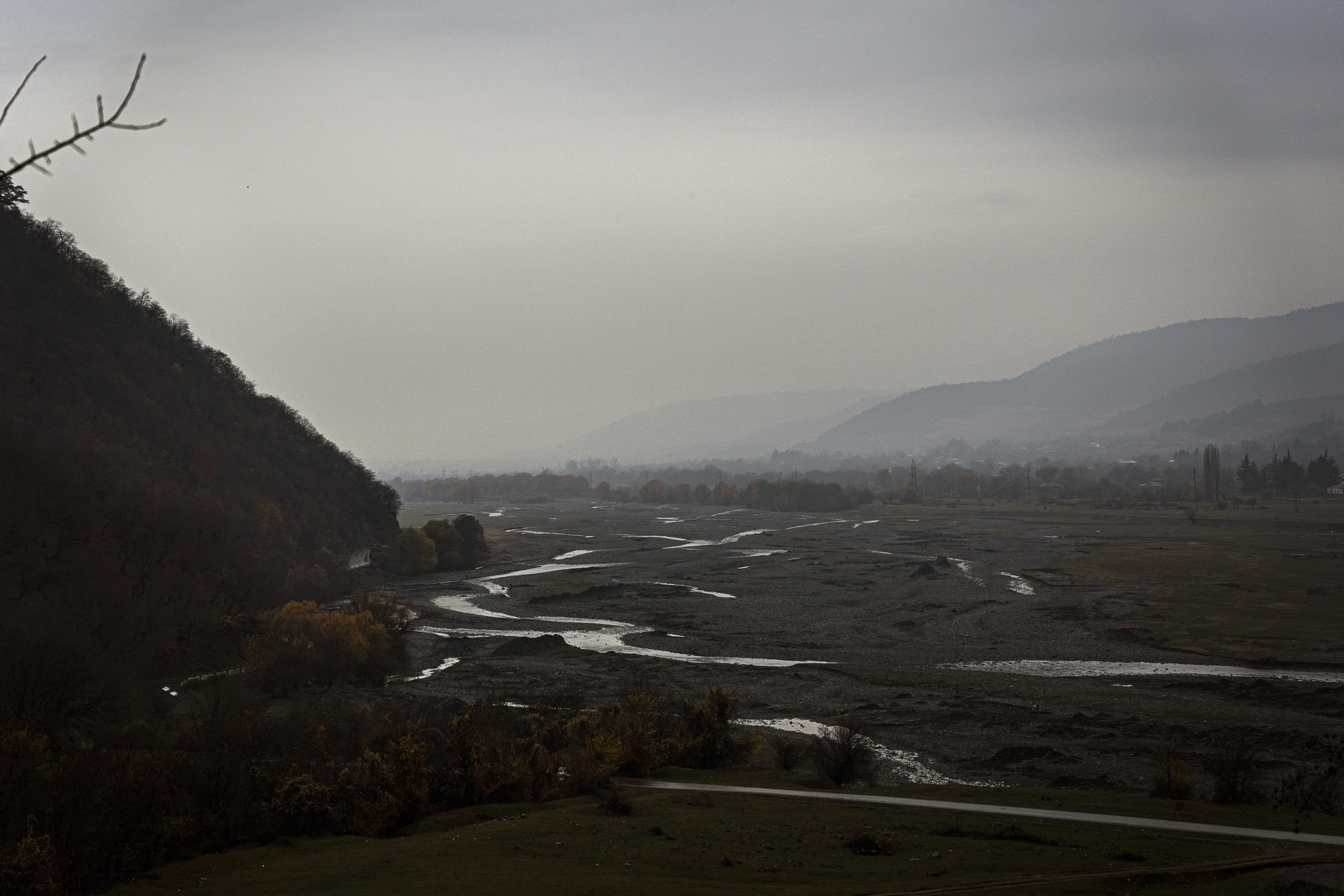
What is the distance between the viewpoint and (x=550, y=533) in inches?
6127

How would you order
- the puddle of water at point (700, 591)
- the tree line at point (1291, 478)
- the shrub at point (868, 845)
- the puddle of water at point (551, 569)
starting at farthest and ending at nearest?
the tree line at point (1291, 478)
the puddle of water at point (551, 569)
the puddle of water at point (700, 591)
the shrub at point (868, 845)

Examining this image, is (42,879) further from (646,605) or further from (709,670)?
(646,605)

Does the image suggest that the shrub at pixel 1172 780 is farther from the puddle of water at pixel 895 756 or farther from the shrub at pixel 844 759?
the shrub at pixel 844 759

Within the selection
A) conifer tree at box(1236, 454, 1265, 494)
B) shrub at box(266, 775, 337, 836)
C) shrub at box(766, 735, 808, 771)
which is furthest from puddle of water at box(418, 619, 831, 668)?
conifer tree at box(1236, 454, 1265, 494)

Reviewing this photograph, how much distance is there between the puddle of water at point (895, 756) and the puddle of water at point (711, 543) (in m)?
77.9

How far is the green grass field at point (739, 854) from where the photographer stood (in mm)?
20875

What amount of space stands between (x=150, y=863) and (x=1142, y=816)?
26177 millimetres

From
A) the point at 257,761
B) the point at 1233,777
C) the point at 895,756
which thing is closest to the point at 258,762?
the point at 257,761

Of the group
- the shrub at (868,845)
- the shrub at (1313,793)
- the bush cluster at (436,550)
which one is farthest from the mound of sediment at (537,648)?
the bush cluster at (436,550)

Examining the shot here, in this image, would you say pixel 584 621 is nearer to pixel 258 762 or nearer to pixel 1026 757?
pixel 1026 757

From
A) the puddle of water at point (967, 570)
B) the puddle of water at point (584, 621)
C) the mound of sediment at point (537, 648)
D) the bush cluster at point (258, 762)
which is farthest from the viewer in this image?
the puddle of water at point (967, 570)

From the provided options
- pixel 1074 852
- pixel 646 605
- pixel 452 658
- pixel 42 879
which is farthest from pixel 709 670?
pixel 42 879

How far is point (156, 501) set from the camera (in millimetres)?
62750

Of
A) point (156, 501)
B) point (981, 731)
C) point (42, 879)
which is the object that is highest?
point (156, 501)
